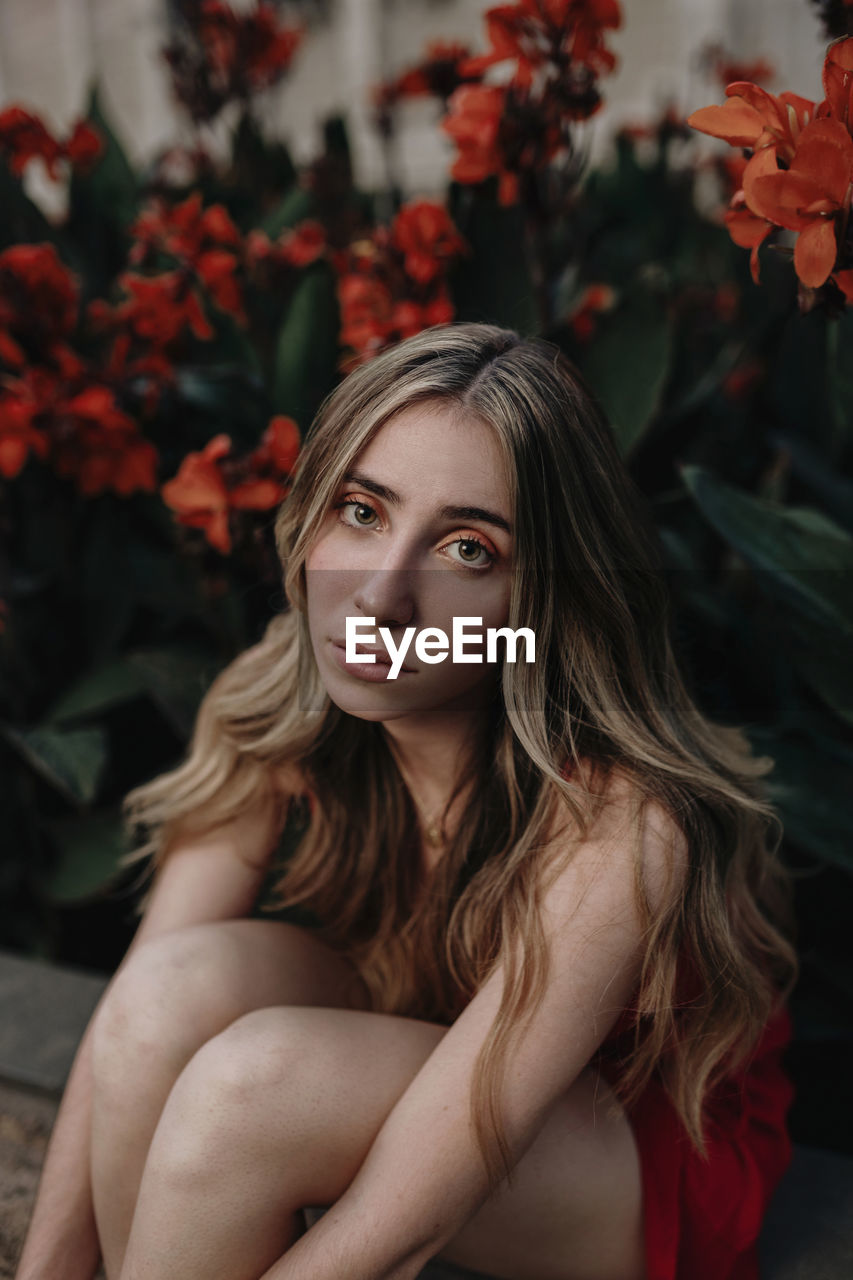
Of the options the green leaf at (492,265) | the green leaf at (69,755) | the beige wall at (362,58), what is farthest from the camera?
the beige wall at (362,58)

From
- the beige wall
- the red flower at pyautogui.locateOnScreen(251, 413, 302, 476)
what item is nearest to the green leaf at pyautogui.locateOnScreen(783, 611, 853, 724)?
the red flower at pyautogui.locateOnScreen(251, 413, 302, 476)

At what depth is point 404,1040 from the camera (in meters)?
0.90

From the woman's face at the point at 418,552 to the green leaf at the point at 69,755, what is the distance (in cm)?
55

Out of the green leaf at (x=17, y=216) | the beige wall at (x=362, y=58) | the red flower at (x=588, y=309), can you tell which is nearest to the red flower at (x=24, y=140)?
the green leaf at (x=17, y=216)

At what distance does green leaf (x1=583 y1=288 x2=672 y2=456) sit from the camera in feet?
4.47

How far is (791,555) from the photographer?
3.66 feet

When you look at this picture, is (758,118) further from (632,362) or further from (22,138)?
(22,138)

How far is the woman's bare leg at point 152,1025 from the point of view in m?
0.90

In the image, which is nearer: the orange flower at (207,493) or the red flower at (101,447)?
the orange flower at (207,493)

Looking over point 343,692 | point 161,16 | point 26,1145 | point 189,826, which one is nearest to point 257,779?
point 189,826

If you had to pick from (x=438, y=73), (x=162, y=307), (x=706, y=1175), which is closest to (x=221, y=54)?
(x=438, y=73)

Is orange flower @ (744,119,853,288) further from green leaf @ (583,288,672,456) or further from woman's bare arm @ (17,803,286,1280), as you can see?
woman's bare arm @ (17,803,286,1280)

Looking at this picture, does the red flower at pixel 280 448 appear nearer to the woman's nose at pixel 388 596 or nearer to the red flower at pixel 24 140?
the woman's nose at pixel 388 596

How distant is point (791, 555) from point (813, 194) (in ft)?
1.42
